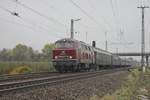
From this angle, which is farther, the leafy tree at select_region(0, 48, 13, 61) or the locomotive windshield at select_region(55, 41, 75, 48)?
the leafy tree at select_region(0, 48, 13, 61)

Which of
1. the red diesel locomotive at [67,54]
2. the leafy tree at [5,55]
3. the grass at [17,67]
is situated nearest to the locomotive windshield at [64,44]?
the red diesel locomotive at [67,54]

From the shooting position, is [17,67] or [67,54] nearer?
[67,54]

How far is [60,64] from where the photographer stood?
95.3 feet

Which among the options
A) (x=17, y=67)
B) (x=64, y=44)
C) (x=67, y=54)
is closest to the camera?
(x=67, y=54)

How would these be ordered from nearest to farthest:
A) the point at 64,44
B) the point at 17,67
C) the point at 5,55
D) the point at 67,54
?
the point at 67,54, the point at 64,44, the point at 17,67, the point at 5,55

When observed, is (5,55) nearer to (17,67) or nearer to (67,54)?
(17,67)

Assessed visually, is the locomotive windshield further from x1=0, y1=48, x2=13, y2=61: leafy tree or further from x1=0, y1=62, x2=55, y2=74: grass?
x1=0, y1=48, x2=13, y2=61: leafy tree

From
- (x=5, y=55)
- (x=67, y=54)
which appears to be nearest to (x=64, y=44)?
(x=67, y=54)

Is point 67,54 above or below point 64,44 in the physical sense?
below

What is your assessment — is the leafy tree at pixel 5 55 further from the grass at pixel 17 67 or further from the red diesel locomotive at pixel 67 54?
the red diesel locomotive at pixel 67 54

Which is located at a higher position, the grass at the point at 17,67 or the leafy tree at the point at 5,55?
the leafy tree at the point at 5,55

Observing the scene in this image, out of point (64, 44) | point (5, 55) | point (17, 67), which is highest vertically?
point (5, 55)

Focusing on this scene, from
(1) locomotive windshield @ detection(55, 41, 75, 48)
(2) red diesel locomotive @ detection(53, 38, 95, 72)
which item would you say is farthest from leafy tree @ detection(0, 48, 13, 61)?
(2) red diesel locomotive @ detection(53, 38, 95, 72)

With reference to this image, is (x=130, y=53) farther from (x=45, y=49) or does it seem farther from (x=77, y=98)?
(x=77, y=98)
